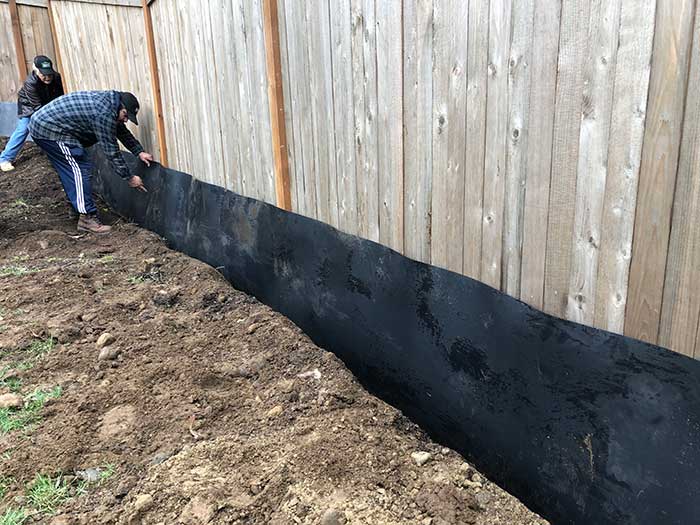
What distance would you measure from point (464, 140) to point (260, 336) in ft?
7.01

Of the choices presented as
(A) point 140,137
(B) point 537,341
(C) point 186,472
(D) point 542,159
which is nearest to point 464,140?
(D) point 542,159

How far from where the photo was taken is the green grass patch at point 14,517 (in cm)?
262

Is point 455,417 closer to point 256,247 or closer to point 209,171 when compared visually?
point 256,247

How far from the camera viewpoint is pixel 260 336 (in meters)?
4.14

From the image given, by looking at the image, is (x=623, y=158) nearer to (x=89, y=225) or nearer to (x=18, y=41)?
(x=89, y=225)

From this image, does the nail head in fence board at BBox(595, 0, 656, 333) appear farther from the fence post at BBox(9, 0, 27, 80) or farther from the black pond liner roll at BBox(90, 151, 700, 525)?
the fence post at BBox(9, 0, 27, 80)

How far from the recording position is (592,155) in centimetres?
211

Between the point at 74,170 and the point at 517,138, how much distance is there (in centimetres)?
553

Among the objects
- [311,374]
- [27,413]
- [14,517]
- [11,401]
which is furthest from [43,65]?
[14,517]

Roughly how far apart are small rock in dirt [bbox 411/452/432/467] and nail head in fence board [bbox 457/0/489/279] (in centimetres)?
88

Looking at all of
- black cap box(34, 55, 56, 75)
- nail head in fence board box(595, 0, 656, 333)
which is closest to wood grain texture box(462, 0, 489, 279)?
nail head in fence board box(595, 0, 656, 333)

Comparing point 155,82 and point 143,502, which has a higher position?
point 155,82

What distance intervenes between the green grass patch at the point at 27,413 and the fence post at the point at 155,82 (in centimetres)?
312

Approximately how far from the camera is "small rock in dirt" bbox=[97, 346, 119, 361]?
3.94 m
